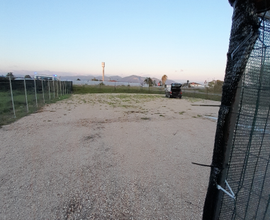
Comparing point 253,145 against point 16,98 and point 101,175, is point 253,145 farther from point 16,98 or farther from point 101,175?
point 16,98

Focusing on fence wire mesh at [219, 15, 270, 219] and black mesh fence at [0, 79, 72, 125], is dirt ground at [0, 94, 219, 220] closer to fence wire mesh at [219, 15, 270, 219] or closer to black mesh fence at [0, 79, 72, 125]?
fence wire mesh at [219, 15, 270, 219]

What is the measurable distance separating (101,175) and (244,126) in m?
2.37

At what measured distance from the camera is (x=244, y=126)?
1.17m

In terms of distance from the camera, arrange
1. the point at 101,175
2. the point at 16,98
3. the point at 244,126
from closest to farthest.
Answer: the point at 244,126 < the point at 101,175 < the point at 16,98

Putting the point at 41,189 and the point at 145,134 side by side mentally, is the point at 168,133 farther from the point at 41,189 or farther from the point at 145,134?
the point at 41,189

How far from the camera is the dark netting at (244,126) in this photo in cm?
107

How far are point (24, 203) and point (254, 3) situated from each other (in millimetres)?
2966

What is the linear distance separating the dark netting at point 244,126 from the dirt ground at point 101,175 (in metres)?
0.97

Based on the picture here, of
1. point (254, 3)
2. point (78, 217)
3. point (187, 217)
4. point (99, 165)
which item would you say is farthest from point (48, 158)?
point (254, 3)

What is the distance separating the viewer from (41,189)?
8.15ft

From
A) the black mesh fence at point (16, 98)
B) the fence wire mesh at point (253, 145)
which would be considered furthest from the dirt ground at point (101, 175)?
the black mesh fence at point (16, 98)

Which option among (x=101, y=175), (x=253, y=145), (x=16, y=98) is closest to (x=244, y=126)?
(x=253, y=145)

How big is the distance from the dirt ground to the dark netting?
0.97 m

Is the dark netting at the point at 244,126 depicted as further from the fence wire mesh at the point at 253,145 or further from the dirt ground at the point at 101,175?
the dirt ground at the point at 101,175
